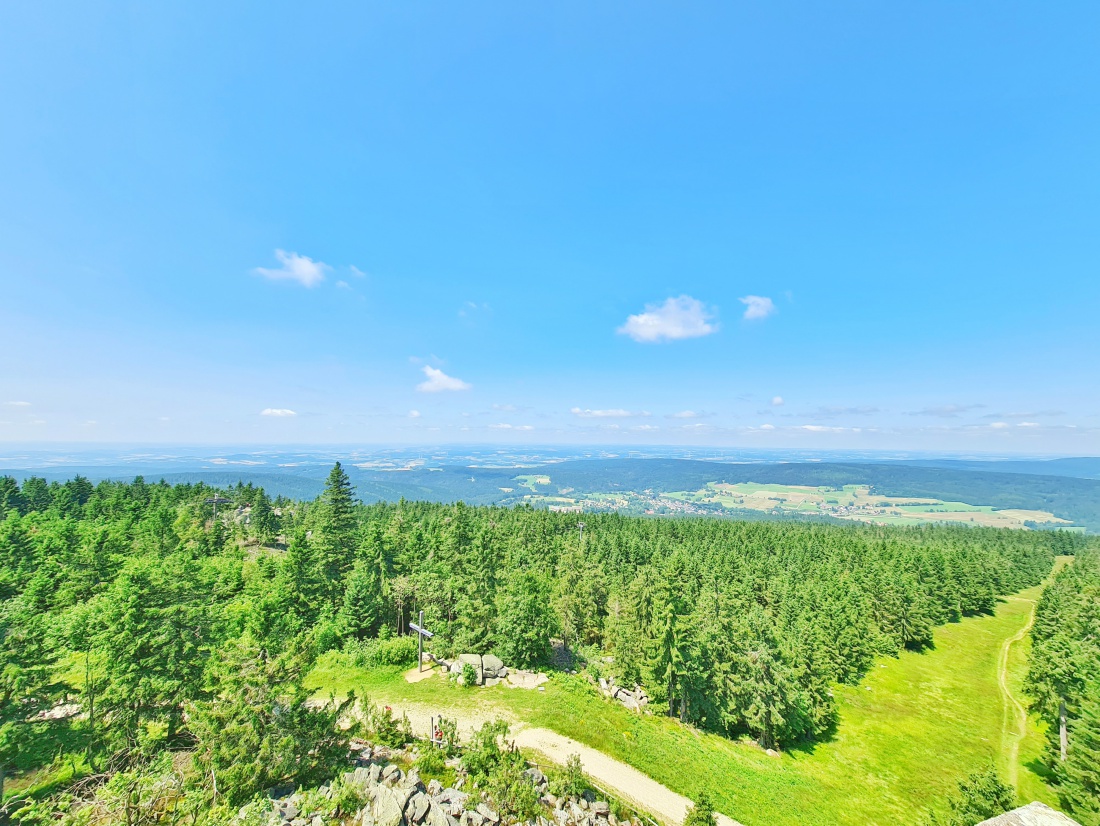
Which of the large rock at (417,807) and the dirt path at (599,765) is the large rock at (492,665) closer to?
the dirt path at (599,765)

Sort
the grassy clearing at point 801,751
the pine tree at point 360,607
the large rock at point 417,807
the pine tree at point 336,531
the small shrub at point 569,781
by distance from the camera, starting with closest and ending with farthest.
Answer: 1. the large rock at point 417,807
2. the small shrub at point 569,781
3. the grassy clearing at point 801,751
4. the pine tree at point 360,607
5. the pine tree at point 336,531

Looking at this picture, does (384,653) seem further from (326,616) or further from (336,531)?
(336,531)

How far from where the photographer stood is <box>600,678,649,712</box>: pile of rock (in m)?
33.8

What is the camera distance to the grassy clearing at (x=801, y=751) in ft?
85.6

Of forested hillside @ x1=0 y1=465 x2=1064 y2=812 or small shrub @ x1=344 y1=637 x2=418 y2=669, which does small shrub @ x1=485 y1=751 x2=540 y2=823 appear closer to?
forested hillside @ x1=0 y1=465 x2=1064 y2=812

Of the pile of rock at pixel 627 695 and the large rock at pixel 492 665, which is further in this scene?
the pile of rock at pixel 627 695

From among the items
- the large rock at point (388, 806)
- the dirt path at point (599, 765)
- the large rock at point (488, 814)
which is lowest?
the dirt path at point (599, 765)

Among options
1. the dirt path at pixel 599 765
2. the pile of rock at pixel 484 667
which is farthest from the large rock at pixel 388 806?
the pile of rock at pixel 484 667

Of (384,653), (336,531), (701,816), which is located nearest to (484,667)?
(384,653)

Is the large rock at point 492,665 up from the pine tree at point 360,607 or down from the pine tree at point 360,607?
down

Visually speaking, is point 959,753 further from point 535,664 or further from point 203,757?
point 203,757

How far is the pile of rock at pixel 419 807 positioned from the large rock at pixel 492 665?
14.0 metres

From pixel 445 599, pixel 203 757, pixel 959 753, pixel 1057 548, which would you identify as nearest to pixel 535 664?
pixel 445 599

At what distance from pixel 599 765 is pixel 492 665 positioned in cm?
1244
